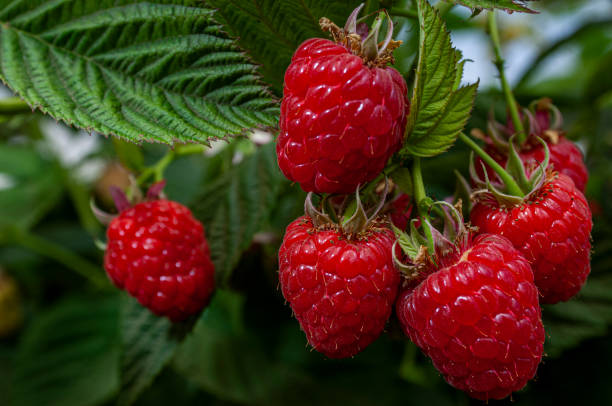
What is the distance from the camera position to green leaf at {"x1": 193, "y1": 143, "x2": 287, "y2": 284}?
27.1 inches

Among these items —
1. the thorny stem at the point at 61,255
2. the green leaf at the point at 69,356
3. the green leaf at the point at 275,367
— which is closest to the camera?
the green leaf at the point at 275,367

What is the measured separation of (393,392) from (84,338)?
2.36 ft

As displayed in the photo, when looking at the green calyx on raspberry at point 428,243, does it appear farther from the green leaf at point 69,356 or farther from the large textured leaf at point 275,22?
the green leaf at point 69,356

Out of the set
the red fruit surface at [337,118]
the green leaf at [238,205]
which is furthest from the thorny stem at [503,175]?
the green leaf at [238,205]

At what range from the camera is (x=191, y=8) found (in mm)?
531

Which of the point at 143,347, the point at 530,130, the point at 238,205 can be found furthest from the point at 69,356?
the point at 530,130

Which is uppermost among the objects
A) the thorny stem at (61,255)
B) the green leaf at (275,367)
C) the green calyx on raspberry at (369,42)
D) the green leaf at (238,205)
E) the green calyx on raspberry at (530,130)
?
the green calyx on raspberry at (369,42)

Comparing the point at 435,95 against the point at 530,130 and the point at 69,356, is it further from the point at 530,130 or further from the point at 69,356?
the point at 69,356

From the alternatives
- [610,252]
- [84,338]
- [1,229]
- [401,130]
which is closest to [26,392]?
[84,338]

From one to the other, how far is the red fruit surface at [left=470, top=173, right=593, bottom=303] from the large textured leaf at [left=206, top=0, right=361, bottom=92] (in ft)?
0.80

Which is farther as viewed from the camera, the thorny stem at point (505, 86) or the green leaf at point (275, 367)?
the green leaf at point (275, 367)

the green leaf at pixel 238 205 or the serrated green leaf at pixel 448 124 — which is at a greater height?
the serrated green leaf at pixel 448 124

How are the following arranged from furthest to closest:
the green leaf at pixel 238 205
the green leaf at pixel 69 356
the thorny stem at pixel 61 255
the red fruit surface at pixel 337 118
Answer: the thorny stem at pixel 61 255 < the green leaf at pixel 69 356 < the green leaf at pixel 238 205 < the red fruit surface at pixel 337 118

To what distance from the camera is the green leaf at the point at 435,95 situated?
0.44 m
